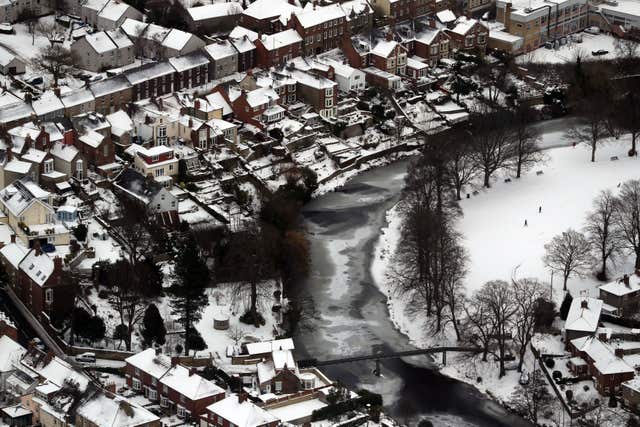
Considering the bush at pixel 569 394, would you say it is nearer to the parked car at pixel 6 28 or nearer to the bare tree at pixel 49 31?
the bare tree at pixel 49 31

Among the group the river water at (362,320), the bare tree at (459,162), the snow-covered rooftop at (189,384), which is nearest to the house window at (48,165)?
the river water at (362,320)

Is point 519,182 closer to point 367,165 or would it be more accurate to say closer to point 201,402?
point 367,165

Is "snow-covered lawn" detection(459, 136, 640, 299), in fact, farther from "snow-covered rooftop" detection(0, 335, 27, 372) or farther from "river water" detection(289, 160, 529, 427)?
"snow-covered rooftop" detection(0, 335, 27, 372)

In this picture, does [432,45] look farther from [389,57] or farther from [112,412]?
[112,412]

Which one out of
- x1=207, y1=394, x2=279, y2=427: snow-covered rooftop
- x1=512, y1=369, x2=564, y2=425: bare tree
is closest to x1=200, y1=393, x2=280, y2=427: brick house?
x1=207, y1=394, x2=279, y2=427: snow-covered rooftop

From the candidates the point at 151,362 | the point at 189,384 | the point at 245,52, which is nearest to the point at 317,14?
the point at 245,52

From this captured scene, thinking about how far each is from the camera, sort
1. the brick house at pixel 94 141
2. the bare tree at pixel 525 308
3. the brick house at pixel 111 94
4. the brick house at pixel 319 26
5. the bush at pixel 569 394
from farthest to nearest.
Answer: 1. the brick house at pixel 319 26
2. the brick house at pixel 111 94
3. the brick house at pixel 94 141
4. the bare tree at pixel 525 308
5. the bush at pixel 569 394
